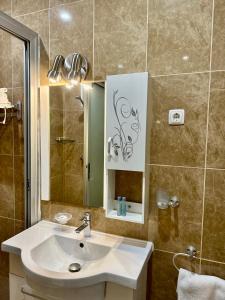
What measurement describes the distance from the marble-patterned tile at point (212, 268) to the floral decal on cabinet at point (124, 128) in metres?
0.71

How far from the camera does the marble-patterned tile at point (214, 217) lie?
1110mm

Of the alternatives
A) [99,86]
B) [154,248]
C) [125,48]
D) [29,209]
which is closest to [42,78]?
[99,86]

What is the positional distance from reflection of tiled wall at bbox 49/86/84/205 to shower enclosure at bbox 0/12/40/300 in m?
0.14

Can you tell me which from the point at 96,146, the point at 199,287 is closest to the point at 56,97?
the point at 96,146

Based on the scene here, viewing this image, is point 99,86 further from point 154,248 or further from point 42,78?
point 154,248

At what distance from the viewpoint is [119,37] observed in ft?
4.16

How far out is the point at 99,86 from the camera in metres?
1.33

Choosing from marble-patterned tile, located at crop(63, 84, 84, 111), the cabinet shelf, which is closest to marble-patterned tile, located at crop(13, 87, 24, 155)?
marble-patterned tile, located at crop(63, 84, 84, 111)

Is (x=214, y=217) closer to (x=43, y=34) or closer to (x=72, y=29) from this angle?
(x=72, y=29)

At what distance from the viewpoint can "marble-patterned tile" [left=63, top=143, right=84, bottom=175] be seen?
141 cm

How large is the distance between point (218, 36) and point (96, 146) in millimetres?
882

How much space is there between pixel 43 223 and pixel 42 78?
3.35 feet

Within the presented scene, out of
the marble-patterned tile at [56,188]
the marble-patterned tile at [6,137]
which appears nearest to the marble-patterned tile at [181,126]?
the marble-patterned tile at [56,188]

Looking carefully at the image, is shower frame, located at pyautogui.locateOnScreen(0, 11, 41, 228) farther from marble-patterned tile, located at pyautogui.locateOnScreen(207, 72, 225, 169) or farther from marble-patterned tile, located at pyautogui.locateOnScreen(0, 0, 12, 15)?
marble-patterned tile, located at pyautogui.locateOnScreen(207, 72, 225, 169)
